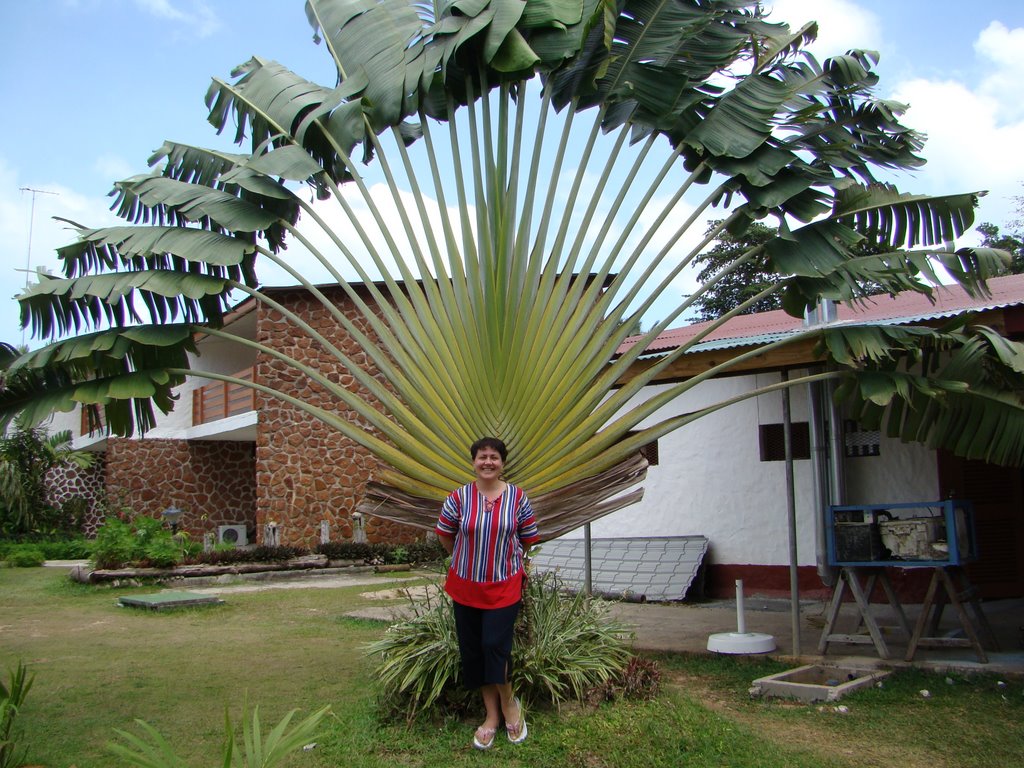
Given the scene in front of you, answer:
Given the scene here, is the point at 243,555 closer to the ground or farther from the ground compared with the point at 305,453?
closer to the ground

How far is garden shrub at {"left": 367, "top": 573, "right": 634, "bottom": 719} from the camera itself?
16.4 feet

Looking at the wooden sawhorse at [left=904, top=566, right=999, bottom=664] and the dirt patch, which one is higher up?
the wooden sawhorse at [left=904, top=566, right=999, bottom=664]

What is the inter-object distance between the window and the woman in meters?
6.25

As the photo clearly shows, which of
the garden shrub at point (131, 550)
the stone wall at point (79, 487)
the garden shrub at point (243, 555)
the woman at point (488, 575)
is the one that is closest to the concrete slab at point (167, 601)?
the garden shrub at point (131, 550)

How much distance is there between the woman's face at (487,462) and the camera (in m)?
4.59

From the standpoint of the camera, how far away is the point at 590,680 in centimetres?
516

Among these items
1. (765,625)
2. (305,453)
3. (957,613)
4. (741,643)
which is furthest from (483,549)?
(305,453)

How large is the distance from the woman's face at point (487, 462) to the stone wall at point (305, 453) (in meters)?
12.5

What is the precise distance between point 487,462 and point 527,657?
4.35ft

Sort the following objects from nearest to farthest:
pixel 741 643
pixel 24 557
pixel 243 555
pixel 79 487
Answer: pixel 741 643 < pixel 243 555 < pixel 24 557 < pixel 79 487

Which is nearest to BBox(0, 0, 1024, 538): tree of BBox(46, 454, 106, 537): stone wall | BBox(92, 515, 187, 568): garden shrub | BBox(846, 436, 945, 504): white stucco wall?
BBox(846, 436, 945, 504): white stucco wall

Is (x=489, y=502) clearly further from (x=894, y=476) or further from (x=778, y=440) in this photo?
(x=778, y=440)

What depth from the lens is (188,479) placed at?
20.4 m

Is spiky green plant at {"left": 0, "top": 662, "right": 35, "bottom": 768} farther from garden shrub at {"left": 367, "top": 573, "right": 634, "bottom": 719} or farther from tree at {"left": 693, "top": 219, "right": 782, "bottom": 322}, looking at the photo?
tree at {"left": 693, "top": 219, "right": 782, "bottom": 322}
